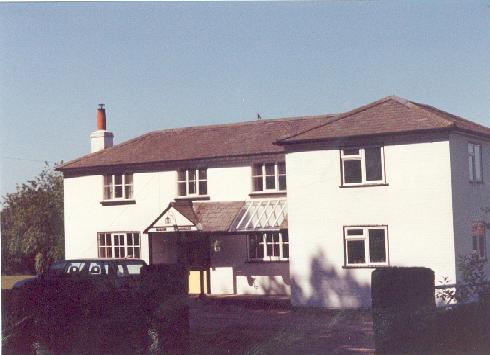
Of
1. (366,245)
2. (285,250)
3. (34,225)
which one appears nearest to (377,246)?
(366,245)

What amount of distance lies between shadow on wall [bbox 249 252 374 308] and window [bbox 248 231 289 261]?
12.0ft

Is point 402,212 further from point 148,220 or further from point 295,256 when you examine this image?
point 148,220

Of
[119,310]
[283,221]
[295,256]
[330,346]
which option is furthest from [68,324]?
[283,221]

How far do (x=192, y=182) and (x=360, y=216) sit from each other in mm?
6732

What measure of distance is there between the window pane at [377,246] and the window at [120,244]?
6713 millimetres

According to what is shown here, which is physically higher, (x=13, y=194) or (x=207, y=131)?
(x=207, y=131)

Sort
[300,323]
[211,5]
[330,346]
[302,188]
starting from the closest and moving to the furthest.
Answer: [211,5], [330,346], [300,323], [302,188]

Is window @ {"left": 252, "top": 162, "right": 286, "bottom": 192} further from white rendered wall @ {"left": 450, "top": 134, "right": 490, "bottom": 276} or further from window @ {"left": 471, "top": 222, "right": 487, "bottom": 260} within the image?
window @ {"left": 471, "top": 222, "right": 487, "bottom": 260}

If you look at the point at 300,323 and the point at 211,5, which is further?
the point at 300,323

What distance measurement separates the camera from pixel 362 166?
20688mm

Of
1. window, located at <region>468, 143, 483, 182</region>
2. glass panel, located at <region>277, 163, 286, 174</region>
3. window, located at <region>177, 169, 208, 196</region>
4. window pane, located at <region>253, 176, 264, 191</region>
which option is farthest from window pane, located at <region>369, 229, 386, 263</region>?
window, located at <region>177, 169, 208, 196</region>

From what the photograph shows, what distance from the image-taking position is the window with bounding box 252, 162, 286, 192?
25.1 meters

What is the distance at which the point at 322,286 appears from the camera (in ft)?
70.0

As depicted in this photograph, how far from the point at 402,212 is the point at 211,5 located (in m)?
9.64
